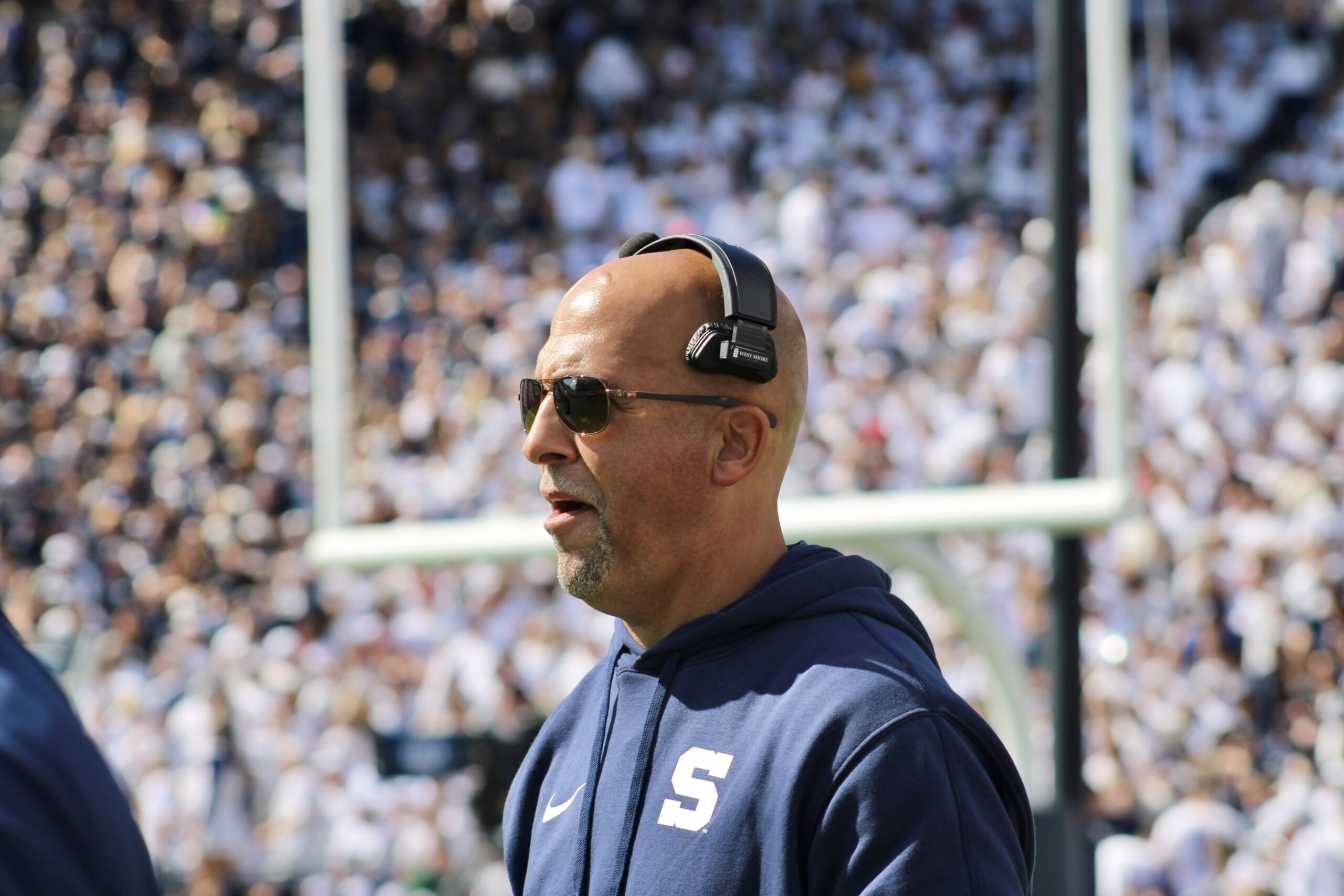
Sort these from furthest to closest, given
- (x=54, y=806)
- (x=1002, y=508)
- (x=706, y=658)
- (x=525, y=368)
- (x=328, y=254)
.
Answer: (x=525, y=368) → (x=328, y=254) → (x=1002, y=508) → (x=706, y=658) → (x=54, y=806)

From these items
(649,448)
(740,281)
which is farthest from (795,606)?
(740,281)

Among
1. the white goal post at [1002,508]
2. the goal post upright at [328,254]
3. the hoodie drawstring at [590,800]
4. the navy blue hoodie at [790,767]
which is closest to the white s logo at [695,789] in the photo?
the navy blue hoodie at [790,767]

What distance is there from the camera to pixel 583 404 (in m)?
1.52

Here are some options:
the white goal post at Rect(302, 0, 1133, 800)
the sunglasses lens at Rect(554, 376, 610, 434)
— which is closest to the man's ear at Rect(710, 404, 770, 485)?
the sunglasses lens at Rect(554, 376, 610, 434)

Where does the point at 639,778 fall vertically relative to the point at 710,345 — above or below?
below

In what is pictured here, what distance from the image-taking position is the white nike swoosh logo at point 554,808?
1.55m

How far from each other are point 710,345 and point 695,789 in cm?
39

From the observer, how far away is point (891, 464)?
3309 millimetres

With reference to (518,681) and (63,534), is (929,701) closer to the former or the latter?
(518,681)

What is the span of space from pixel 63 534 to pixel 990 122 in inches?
344

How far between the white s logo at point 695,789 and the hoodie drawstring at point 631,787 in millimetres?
37

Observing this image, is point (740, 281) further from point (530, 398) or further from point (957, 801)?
point (957, 801)

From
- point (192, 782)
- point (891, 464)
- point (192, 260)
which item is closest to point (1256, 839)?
point (891, 464)

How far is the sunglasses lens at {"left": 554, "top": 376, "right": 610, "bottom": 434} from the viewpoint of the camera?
151cm
